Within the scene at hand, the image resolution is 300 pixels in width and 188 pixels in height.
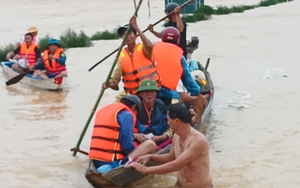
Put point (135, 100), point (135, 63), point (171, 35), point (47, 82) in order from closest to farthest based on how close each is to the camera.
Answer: point (135, 100) < point (135, 63) < point (171, 35) < point (47, 82)

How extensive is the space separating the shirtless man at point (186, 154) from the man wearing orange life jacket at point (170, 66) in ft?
7.88

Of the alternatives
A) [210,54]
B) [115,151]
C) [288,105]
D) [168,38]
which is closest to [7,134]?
[168,38]

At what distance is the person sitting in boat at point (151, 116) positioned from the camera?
6582 mm

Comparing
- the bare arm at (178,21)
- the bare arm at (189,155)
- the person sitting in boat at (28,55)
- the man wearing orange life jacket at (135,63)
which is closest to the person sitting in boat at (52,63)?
the person sitting in boat at (28,55)

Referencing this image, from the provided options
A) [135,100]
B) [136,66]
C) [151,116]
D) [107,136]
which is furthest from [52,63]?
[107,136]

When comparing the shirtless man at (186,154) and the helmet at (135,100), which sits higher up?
the helmet at (135,100)

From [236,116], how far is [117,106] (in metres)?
4.39

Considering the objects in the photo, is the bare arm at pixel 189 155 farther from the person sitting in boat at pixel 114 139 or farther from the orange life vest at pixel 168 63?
the orange life vest at pixel 168 63

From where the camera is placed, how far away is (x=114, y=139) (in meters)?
5.93

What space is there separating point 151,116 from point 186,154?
169 cm

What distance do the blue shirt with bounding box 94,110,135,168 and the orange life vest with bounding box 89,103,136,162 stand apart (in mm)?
38

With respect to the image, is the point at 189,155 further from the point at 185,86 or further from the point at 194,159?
the point at 185,86

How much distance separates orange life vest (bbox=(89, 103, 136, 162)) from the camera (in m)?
5.90

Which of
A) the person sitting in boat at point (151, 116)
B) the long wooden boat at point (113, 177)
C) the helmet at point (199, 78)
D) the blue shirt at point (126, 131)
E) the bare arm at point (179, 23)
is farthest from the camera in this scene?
the helmet at point (199, 78)
